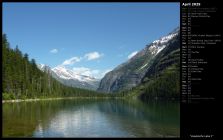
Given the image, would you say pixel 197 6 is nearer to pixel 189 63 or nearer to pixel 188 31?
pixel 188 31

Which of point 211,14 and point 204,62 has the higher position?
point 211,14

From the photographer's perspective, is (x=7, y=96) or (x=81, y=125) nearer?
(x=81, y=125)

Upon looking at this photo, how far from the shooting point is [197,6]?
13898mm

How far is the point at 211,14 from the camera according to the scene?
13.6 metres

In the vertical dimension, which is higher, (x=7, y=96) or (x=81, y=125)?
(x=7, y=96)

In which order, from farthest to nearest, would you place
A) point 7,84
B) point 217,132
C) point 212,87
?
1. point 7,84
2. point 212,87
3. point 217,132

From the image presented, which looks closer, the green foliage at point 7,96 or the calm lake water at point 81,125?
the calm lake water at point 81,125

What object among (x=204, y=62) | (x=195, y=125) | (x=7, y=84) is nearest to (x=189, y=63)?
(x=204, y=62)

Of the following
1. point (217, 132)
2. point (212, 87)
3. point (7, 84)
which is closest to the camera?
point (217, 132)

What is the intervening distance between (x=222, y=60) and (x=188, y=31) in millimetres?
1815

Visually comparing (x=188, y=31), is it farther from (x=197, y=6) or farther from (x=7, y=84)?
(x=7, y=84)

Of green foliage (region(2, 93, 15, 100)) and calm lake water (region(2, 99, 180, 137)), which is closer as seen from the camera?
calm lake water (region(2, 99, 180, 137))

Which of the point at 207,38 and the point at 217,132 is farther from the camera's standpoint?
the point at 207,38

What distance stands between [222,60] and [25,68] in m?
171
